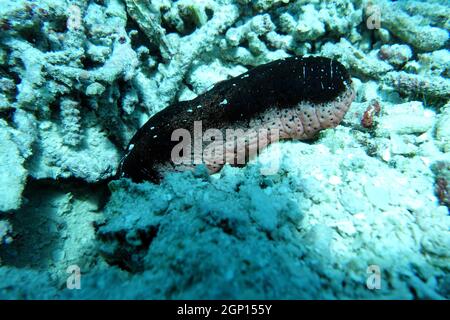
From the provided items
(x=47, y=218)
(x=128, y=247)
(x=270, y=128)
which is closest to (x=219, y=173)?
(x=270, y=128)

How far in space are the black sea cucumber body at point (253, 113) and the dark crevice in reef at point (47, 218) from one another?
548mm

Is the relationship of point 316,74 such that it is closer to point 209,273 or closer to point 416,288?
point 416,288

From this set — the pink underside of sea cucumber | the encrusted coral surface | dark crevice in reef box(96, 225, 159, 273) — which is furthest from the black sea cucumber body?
dark crevice in reef box(96, 225, 159, 273)

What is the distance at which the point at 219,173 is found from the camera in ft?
7.70

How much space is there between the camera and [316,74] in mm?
2234

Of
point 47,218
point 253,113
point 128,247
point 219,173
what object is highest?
point 253,113

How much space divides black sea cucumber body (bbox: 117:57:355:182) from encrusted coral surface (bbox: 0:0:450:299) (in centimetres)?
19

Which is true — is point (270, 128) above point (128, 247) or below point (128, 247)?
above

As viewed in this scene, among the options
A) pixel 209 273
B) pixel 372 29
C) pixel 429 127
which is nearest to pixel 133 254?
pixel 209 273

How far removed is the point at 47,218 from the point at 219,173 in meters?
1.51

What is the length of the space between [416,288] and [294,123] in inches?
54.3

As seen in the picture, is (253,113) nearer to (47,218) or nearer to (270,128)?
(270,128)

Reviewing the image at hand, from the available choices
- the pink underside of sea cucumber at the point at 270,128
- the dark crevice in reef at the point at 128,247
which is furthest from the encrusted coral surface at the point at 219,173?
the pink underside of sea cucumber at the point at 270,128

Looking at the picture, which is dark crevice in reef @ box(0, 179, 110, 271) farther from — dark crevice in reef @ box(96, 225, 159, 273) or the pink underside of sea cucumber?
the pink underside of sea cucumber
